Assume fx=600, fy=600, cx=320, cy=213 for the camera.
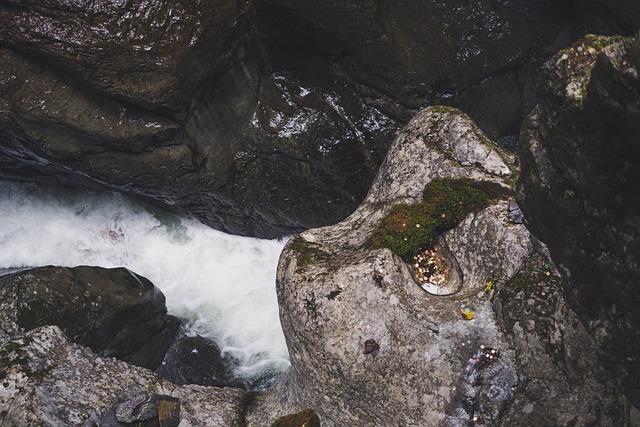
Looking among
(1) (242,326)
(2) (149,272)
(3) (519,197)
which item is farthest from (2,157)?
(3) (519,197)

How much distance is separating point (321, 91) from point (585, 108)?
7224 mm

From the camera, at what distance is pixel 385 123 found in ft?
34.3

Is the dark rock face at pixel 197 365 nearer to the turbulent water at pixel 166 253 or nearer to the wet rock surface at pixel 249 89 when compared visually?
the turbulent water at pixel 166 253

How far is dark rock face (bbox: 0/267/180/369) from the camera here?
8.87 m

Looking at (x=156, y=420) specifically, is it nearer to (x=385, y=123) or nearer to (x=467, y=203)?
(x=467, y=203)

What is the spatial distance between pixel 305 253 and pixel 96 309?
4.38 meters

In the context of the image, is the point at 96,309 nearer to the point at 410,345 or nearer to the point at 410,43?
the point at 410,345

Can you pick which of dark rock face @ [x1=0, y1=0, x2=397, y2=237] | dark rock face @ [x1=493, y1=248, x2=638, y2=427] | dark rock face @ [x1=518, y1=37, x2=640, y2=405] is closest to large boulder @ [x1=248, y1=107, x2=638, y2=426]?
dark rock face @ [x1=493, y1=248, x2=638, y2=427]

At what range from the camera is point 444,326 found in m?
6.16

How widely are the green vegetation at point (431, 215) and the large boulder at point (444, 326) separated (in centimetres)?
2

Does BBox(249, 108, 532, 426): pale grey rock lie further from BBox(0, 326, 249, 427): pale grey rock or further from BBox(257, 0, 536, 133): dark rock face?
BBox(257, 0, 536, 133): dark rock face

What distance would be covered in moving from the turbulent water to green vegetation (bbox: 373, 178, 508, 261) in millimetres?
5157

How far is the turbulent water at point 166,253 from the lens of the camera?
11523mm

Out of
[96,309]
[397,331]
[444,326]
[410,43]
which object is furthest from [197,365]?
[410,43]
